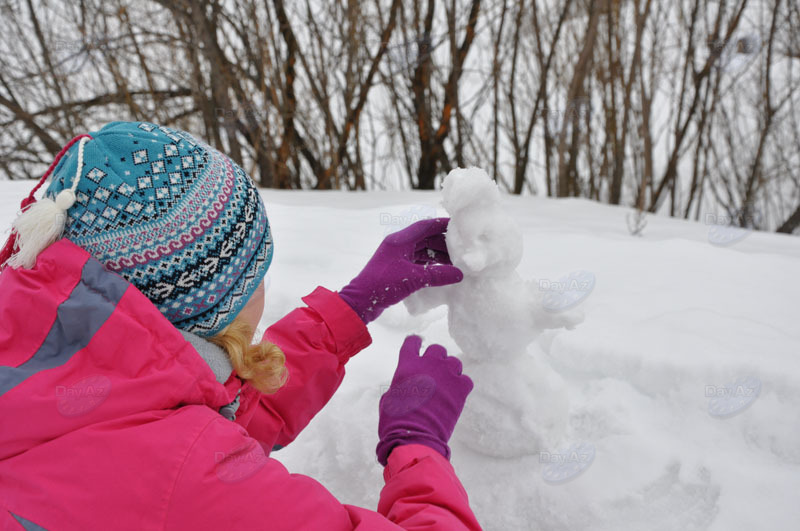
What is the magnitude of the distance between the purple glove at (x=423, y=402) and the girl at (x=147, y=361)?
0.03 metres

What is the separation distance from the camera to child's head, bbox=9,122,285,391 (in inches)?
31.1

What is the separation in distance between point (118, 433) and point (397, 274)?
26.2 inches

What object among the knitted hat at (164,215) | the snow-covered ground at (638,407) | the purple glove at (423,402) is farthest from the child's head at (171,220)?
the snow-covered ground at (638,407)

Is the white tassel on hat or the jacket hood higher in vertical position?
the white tassel on hat

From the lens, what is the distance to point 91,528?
0.69 metres

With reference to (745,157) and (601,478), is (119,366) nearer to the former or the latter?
(601,478)

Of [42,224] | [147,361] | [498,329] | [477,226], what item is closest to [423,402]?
[498,329]

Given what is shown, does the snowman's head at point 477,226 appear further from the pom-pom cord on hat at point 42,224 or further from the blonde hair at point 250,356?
the pom-pom cord on hat at point 42,224

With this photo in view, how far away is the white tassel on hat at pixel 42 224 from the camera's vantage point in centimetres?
75

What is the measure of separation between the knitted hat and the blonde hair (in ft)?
0.12

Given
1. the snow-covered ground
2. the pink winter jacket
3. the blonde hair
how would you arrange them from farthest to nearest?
the snow-covered ground < the blonde hair < the pink winter jacket

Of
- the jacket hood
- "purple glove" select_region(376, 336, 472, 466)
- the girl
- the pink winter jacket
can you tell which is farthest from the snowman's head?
the jacket hood

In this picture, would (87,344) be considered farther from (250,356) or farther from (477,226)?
(477,226)

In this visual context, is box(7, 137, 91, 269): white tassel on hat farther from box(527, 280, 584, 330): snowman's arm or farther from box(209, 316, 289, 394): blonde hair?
box(527, 280, 584, 330): snowman's arm
